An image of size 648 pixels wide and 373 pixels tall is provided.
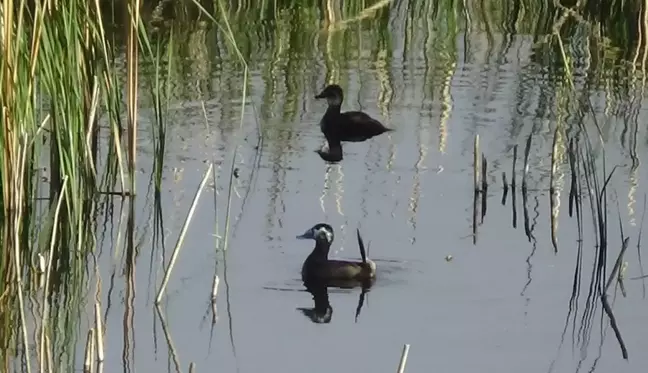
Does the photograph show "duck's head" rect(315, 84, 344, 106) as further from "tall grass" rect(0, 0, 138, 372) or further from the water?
"tall grass" rect(0, 0, 138, 372)

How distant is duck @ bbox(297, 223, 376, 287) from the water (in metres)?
0.07

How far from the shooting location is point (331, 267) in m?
7.34

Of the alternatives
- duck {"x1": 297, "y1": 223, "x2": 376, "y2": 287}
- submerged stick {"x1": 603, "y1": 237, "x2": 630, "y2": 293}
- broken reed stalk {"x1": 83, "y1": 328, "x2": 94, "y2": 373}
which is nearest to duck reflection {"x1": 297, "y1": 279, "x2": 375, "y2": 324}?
duck {"x1": 297, "y1": 223, "x2": 376, "y2": 287}

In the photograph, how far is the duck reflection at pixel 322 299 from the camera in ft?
22.1

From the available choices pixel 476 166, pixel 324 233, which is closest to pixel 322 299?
pixel 324 233

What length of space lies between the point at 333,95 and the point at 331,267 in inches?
130

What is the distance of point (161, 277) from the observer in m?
7.04

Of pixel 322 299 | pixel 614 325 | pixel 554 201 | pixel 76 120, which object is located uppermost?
pixel 76 120

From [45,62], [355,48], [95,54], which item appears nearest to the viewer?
[45,62]

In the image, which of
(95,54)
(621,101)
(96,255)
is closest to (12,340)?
(96,255)

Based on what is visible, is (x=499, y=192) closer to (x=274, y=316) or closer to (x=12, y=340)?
(x=274, y=316)

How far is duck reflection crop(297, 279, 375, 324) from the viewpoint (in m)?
6.75

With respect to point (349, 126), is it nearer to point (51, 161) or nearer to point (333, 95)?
point (333, 95)

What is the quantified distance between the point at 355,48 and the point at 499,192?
13.3 feet
